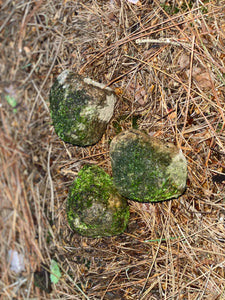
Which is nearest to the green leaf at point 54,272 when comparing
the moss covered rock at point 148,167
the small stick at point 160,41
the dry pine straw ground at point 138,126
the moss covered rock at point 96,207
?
the dry pine straw ground at point 138,126

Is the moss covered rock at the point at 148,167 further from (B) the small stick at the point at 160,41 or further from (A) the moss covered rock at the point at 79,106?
(B) the small stick at the point at 160,41

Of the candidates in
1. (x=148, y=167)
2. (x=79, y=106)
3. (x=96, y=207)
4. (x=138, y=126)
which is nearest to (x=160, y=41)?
(x=138, y=126)

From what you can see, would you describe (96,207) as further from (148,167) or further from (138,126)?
(138,126)

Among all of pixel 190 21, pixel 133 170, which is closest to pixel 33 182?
pixel 133 170

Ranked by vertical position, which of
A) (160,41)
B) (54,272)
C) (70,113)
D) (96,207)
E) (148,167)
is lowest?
(54,272)

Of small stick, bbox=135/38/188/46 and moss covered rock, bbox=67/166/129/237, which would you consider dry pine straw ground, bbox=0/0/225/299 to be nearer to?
small stick, bbox=135/38/188/46

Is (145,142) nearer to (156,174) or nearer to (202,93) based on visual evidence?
(156,174)
